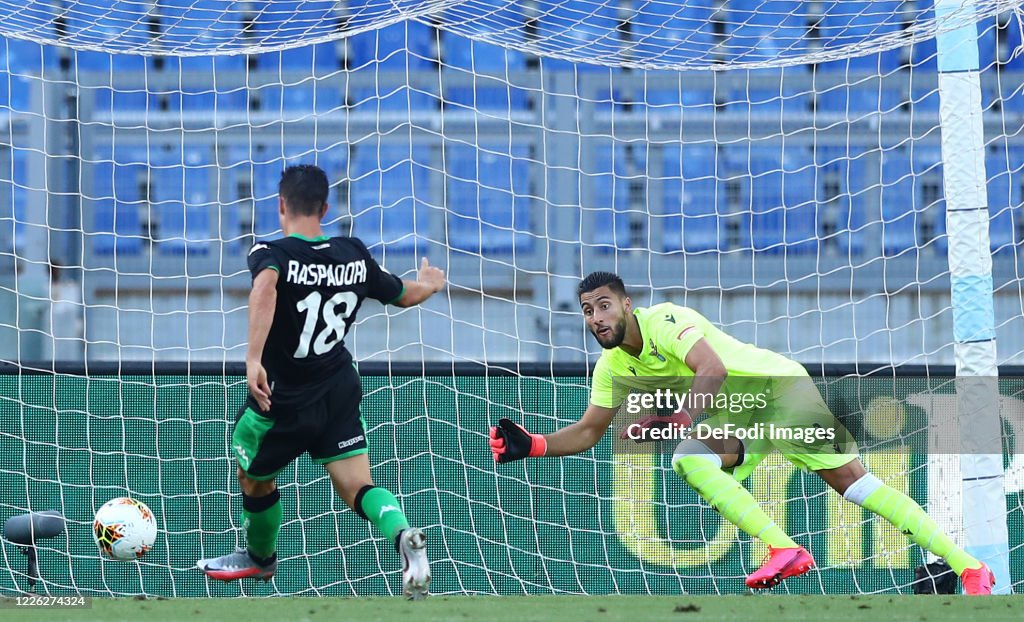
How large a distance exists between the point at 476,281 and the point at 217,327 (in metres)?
1.65

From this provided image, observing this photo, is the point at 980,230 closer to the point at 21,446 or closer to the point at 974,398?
the point at 974,398

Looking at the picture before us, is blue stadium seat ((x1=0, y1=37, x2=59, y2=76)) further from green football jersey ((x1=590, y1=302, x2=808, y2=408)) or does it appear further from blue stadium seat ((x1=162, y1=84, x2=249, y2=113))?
green football jersey ((x1=590, y1=302, x2=808, y2=408))

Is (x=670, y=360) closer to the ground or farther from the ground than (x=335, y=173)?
closer to the ground

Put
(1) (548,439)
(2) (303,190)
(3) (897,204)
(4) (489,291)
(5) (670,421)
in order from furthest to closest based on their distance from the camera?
(3) (897,204) < (4) (489,291) < (1) (548,439) < (5) (670,421) < (2) (303,190)

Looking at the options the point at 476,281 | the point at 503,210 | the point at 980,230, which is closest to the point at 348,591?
the point at 476,281

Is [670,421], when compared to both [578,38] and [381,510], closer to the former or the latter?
[381,510]

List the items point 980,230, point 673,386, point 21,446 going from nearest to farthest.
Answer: point 673,386
point 980,230
point 21,446

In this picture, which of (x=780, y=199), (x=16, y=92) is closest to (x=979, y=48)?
(x=780, y=199)

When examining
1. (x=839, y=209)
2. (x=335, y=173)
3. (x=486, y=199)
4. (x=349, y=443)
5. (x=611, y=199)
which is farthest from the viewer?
(x=335, y=173)

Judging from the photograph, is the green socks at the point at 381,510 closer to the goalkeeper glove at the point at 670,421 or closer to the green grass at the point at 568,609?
the green grass at the point at 568,609

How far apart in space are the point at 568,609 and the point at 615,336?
4.35ft

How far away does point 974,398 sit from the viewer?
573cm

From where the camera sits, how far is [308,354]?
442cm

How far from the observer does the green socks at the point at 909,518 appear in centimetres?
505
